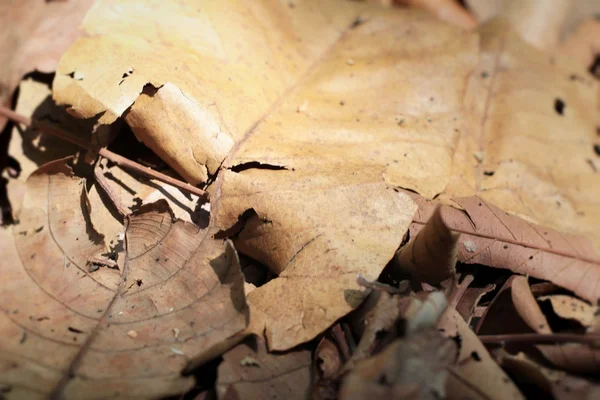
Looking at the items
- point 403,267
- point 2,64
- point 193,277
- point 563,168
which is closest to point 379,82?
point 563,168

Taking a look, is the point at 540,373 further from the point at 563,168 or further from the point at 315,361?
the point at 563,168

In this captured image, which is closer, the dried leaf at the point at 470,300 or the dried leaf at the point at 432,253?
the dried leaf at the point at 432,253

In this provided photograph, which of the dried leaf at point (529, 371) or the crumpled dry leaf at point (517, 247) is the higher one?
the crumpled dry leaf at point (517, 247)

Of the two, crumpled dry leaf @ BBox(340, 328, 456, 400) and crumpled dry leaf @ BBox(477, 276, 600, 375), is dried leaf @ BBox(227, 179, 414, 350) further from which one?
crumpled dry leaf @ BBox(477, 276, 600, 375)

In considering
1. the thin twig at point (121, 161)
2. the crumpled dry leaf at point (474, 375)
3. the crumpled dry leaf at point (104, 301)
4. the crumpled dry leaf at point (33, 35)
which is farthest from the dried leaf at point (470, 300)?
the crumpled dry leaf at point (33, 35)

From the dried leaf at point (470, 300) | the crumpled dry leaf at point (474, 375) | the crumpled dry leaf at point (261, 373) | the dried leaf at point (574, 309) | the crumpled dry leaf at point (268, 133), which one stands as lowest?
the crumpled dry leaf at point (261, 373)

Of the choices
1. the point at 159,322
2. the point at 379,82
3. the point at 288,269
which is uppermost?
the point at 379,82

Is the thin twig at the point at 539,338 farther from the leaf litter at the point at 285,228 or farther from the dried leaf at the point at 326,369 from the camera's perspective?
the dried leaf at the point at 326,369
